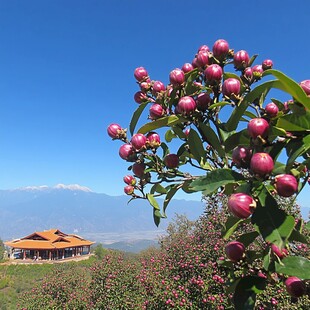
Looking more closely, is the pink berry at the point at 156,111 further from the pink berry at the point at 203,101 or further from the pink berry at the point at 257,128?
the pink berry at the point at 257,128

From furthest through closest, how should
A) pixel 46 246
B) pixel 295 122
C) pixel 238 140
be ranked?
pixel 46 246
pixel 238 140
pixel 295 122

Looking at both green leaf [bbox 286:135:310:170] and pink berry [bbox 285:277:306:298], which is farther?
pink berry [bbox 285:277:306:298]

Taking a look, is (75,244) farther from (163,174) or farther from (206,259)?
(163,174)

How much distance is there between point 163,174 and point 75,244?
39160mm

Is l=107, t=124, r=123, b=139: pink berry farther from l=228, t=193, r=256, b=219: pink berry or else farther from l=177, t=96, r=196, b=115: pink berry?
l=228, t=193, r=256, b=219: pink berry

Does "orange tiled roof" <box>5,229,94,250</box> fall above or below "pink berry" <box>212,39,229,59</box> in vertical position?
below

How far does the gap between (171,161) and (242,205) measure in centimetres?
53

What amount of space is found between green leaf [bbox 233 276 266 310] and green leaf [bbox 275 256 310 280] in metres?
0.15

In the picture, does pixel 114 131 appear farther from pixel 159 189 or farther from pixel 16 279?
pixel 16 279

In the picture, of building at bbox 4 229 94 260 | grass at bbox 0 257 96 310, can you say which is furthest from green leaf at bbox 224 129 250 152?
building at bbox 4 229 94 260

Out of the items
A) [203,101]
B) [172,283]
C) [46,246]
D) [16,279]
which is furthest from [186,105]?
[46,246]

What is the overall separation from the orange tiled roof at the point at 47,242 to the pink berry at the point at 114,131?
36285mm

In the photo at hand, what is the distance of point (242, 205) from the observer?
855 millimetres

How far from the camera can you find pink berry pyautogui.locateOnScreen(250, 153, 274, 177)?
854mm
